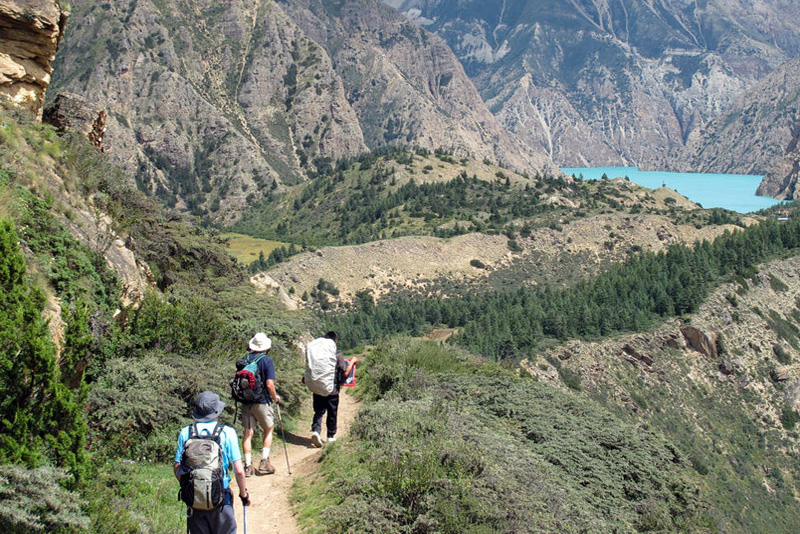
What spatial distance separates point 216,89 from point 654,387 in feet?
547

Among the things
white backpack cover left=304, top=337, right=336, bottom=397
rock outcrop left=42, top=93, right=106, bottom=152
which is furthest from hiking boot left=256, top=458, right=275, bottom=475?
rock outcrop left=42, top=93, right=106, bottom=152

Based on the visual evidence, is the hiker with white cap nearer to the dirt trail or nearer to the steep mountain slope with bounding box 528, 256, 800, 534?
the dirt trail

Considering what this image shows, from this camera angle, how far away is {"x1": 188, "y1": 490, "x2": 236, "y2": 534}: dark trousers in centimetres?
705

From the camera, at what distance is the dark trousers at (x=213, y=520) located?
23.1 feet

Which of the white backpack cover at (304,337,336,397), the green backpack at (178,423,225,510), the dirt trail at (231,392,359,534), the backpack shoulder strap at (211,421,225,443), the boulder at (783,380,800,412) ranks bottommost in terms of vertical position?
the dirt trail at (231,392,359,534)

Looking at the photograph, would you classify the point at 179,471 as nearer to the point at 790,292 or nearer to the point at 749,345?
the point at 749,345

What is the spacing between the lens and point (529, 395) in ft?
56.2

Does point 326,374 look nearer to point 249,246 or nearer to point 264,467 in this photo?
point 264,467

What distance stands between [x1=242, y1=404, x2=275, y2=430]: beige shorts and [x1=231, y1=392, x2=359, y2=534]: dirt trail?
0.96 meters

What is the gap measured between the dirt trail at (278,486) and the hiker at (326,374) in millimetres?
679

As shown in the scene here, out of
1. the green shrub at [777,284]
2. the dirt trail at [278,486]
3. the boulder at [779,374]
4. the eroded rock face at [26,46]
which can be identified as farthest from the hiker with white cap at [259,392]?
the green shrub at [777,284]

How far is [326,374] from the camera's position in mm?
11852

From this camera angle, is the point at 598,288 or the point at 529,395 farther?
the point at 598,288

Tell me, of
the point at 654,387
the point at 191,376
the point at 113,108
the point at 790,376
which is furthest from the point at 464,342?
the point at 113,108
